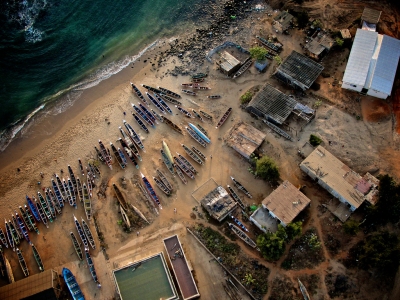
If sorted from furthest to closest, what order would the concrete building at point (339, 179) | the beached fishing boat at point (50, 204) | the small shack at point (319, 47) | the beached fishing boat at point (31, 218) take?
1. the small shack at point (319, 47)
2. the beached fishing boat at point (50, 204)
3. the beached fishing boat at point (31, 218)
4. the concrete building at point (339, 179)

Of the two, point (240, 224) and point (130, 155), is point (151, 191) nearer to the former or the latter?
point (130, 155)

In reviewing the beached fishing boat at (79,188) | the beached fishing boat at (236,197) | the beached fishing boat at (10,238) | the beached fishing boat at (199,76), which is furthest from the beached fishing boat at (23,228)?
the beached fishing boat at (199,76)

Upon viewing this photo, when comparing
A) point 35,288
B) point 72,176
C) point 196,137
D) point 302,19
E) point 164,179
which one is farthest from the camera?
point 302,19

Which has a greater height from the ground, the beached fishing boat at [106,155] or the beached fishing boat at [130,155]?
the beached fishing boat at [106,155]

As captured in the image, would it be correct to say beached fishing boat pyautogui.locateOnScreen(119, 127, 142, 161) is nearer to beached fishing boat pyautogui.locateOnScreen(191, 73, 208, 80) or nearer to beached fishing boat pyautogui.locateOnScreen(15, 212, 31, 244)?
beached fishing boat pyautogui.locateOnScreen(191, 73, 208, 80)

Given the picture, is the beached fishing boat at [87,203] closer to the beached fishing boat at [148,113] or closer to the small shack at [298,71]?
the beached fishing boat at [148,113]

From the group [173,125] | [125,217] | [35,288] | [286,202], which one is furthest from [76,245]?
[286,202]
